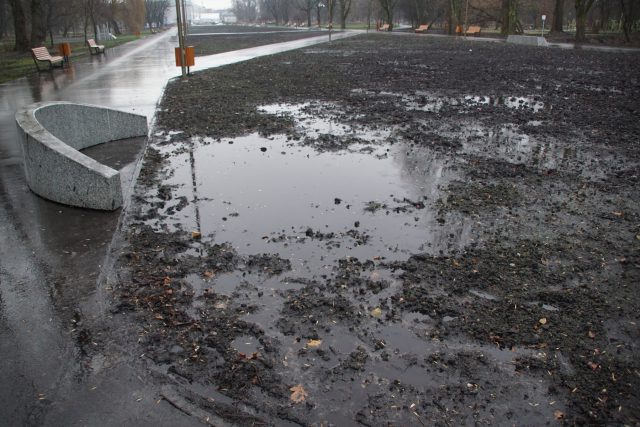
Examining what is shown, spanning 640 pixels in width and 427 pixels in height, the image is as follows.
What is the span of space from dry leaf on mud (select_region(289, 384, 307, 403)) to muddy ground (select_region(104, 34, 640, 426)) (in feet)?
0.04

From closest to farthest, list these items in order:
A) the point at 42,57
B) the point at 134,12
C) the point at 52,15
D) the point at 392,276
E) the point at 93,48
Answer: the point at 392,276, the point at 42,57, the point at 93,48, the point at 52,15, the point at 134,12

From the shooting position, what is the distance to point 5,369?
139 inches

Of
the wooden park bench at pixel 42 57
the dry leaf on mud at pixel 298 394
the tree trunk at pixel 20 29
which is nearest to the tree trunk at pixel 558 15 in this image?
the wooden park bench at pixel 42 57

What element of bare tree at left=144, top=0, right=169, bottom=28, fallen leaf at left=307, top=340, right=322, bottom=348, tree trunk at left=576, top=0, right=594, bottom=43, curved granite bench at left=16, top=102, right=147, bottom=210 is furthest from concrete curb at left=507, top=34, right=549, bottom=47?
bare tree at left=144, top=0, right=169, bottom=28

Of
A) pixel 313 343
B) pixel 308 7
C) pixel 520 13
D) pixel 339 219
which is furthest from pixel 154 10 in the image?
pixel 313 343

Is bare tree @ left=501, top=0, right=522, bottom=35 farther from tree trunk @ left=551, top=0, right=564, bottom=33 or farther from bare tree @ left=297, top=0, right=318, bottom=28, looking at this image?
bare tree @ left=297, top=0, right=318, bottom=28

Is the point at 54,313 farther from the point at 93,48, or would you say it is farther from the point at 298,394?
the point at 93,48

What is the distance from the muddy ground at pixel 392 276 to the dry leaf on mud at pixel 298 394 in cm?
1

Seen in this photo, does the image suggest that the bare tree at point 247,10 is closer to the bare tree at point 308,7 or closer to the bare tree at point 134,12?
the bare tree at point 308,7

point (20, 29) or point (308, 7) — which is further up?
point (308, 7)

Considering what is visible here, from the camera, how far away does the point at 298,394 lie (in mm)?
3371

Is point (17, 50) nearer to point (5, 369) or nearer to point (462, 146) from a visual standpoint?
point (462, 146)

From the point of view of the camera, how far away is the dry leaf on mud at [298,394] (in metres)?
3.33

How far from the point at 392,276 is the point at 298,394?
176 cm
